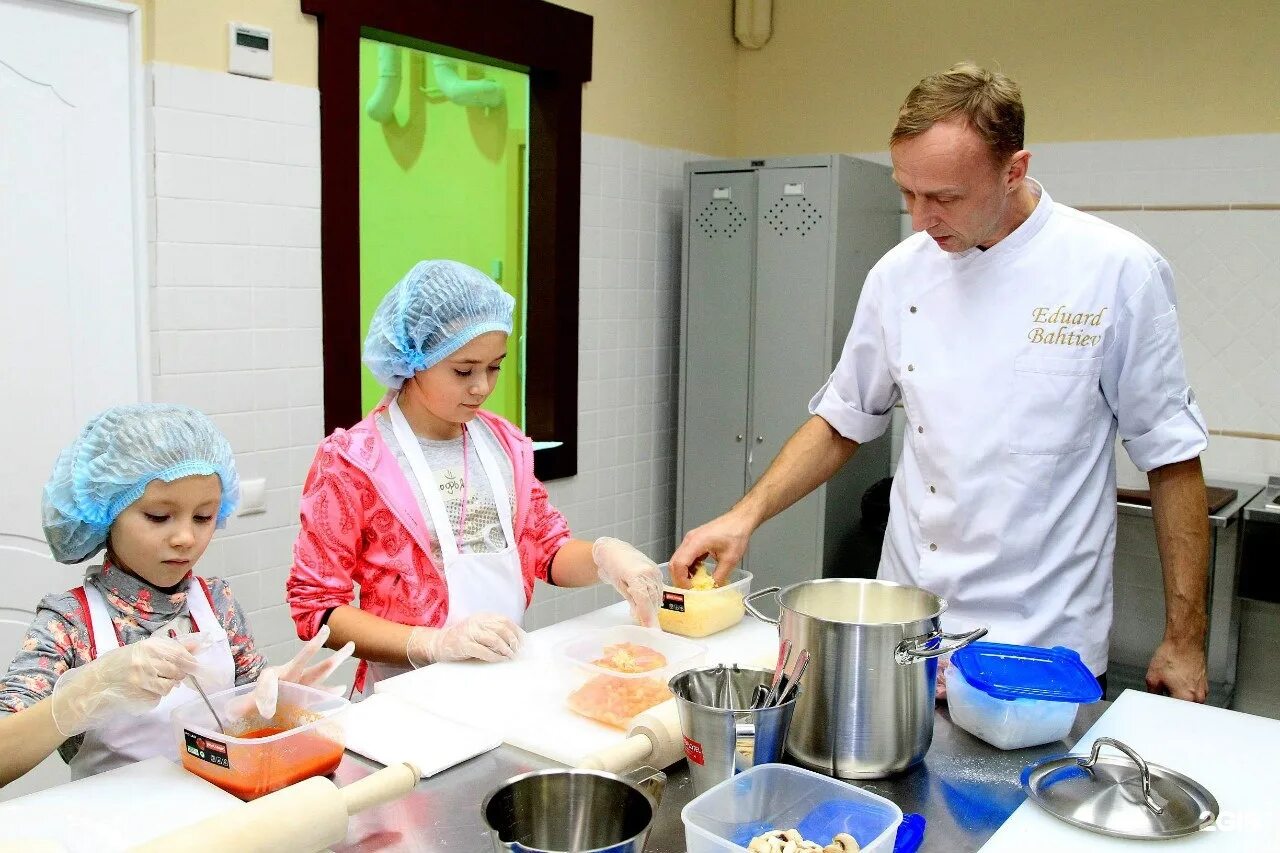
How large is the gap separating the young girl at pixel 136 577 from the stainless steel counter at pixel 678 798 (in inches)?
9.5

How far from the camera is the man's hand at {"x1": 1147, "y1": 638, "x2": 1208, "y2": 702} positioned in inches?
79.4

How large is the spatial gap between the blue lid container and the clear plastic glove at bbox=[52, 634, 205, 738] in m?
1.07

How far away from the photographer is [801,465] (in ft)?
7.86

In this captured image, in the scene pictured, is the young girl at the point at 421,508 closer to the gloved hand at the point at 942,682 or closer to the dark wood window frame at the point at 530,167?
the gloved hand at the point at 942,682

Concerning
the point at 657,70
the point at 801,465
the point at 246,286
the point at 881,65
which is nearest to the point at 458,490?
the point at 801,465

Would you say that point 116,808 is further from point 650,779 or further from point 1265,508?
point 1265,508

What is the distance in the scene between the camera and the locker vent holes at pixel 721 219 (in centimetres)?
437

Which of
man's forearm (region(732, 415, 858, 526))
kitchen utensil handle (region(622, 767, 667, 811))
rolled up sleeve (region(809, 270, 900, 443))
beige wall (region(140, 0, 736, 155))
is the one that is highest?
beige wall (region(140, 0, 736, 155))

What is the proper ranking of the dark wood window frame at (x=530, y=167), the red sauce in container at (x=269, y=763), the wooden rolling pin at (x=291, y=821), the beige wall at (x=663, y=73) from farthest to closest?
the beige wall at (x=663, y=73), the dark wood window frame at (x=530, y=167), the red sauce in container at (x=269, y=763), the wooden rolling pin at (x=291, y=821)

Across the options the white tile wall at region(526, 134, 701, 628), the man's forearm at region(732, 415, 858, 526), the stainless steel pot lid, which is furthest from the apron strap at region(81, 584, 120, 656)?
the white tile wall at region(526, 134, 701, 628)

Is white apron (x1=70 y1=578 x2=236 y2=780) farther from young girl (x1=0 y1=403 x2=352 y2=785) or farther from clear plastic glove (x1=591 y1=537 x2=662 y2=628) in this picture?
clear plastic glove (x1=591 y1=537 x2=662 y2=628)

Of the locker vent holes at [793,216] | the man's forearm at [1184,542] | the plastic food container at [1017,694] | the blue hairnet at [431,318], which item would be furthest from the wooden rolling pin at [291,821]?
the locker vent holes at [793,216]

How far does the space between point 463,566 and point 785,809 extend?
1.00 meters

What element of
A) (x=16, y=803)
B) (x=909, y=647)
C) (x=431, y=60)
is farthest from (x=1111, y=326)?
(x=431, y=60)
